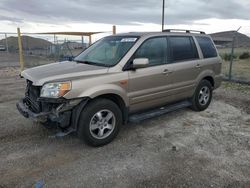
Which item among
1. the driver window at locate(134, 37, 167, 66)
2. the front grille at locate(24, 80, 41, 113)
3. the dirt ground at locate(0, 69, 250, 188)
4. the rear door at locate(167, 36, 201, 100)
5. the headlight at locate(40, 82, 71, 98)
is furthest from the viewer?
the rear door at locate(167, 36, 201, 100)

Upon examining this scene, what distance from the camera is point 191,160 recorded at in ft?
12.0

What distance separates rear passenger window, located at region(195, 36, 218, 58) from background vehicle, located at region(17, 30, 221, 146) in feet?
0.08

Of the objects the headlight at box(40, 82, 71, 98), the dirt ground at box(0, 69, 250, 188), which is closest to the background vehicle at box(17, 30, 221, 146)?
the headlight at box(40, 82, 71, 98)

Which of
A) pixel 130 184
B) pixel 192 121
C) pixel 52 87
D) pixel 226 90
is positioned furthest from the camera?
pixel 226 90

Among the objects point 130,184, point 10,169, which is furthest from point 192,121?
point 10,169

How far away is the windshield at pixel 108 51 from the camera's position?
4.37 meters

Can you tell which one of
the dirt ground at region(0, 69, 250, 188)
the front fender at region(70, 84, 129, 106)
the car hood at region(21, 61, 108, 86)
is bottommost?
the dirt ground at region(0, 69, 250, 188)

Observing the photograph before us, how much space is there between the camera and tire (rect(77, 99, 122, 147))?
3770mm

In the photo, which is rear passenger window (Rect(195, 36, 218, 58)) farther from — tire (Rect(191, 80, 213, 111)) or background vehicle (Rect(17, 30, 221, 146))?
tire (Rect(191, 80, 213, 111))

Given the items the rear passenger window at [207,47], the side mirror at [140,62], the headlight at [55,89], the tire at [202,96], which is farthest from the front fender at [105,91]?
the rear passenger window at [207,47]

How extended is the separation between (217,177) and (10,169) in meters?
2.82

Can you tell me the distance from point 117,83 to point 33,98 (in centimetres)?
145

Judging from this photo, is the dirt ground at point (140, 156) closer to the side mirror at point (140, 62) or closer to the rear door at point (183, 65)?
the rear door at point (183, 65)

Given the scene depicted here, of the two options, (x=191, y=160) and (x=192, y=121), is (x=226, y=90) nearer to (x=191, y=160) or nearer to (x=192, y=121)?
(x=192, y=121)
